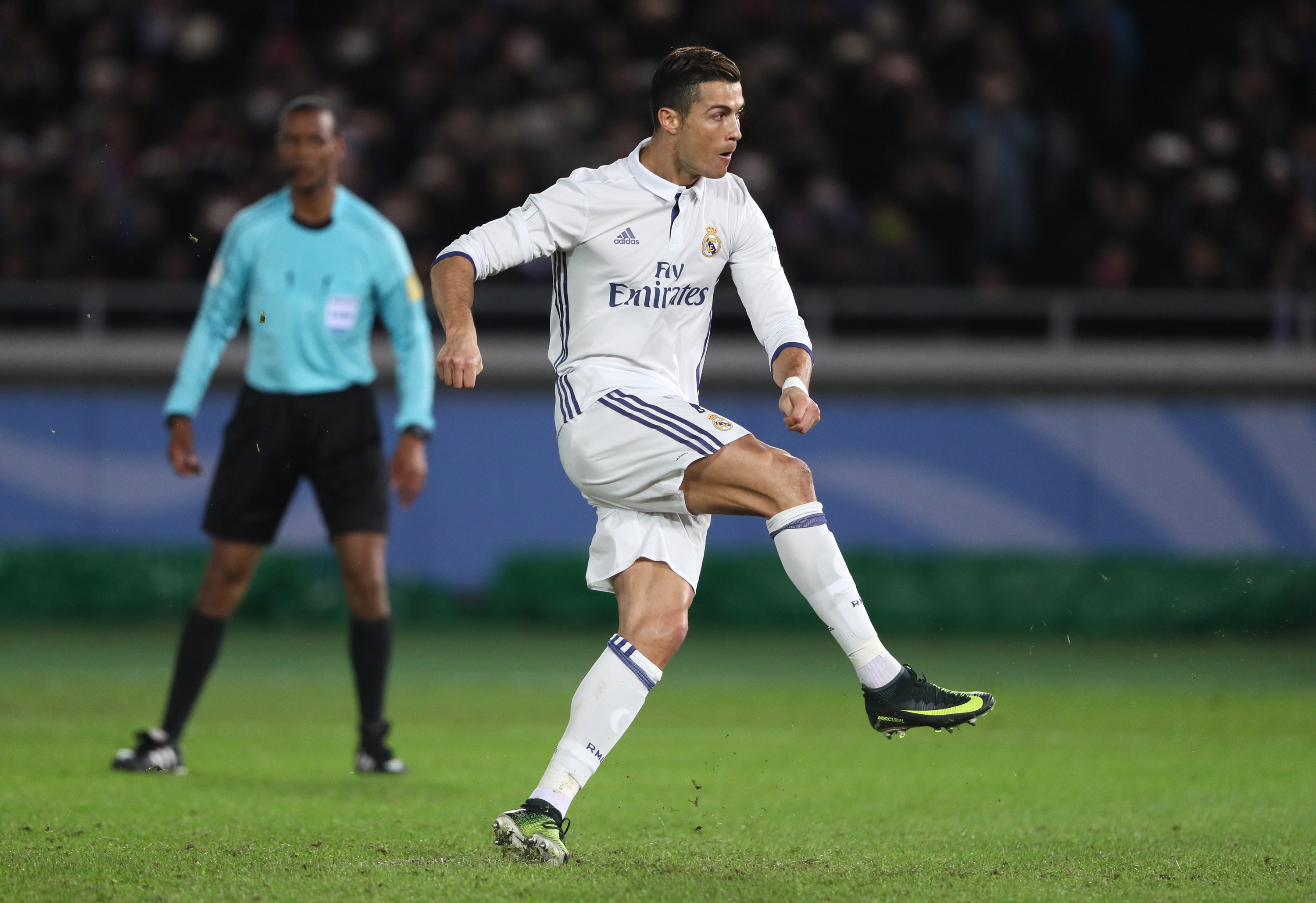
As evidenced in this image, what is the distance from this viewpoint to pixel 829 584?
4.54 m

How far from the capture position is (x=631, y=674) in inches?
180

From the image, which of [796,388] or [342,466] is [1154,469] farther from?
[796,388]

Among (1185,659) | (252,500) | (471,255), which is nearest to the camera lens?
(471,255)

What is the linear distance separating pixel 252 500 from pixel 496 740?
77.7 inches

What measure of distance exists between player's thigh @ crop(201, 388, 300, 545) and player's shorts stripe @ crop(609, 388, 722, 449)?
2.33m

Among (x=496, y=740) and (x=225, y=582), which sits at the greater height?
(x=225, y=582)

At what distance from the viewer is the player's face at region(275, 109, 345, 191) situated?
6.50 metres

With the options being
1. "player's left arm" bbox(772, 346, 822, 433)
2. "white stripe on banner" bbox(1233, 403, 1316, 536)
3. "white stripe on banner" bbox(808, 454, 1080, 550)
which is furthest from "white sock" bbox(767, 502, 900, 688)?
"white stripe on banner" bbox(1233, 403, 1316, 536)

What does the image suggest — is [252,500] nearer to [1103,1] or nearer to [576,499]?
[576,499]

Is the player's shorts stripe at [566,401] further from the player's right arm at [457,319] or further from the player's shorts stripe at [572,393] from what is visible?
the player's right arm at [457,319]

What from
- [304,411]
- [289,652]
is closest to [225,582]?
[304,411]

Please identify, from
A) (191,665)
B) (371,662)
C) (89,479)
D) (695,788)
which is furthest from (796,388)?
(89,479)

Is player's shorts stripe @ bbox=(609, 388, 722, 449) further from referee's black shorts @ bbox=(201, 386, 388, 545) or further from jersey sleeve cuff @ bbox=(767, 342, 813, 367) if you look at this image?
referee's black shorts @ bbox=(201, 386, 388, 545)

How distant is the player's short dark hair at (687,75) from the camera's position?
4750 mm
